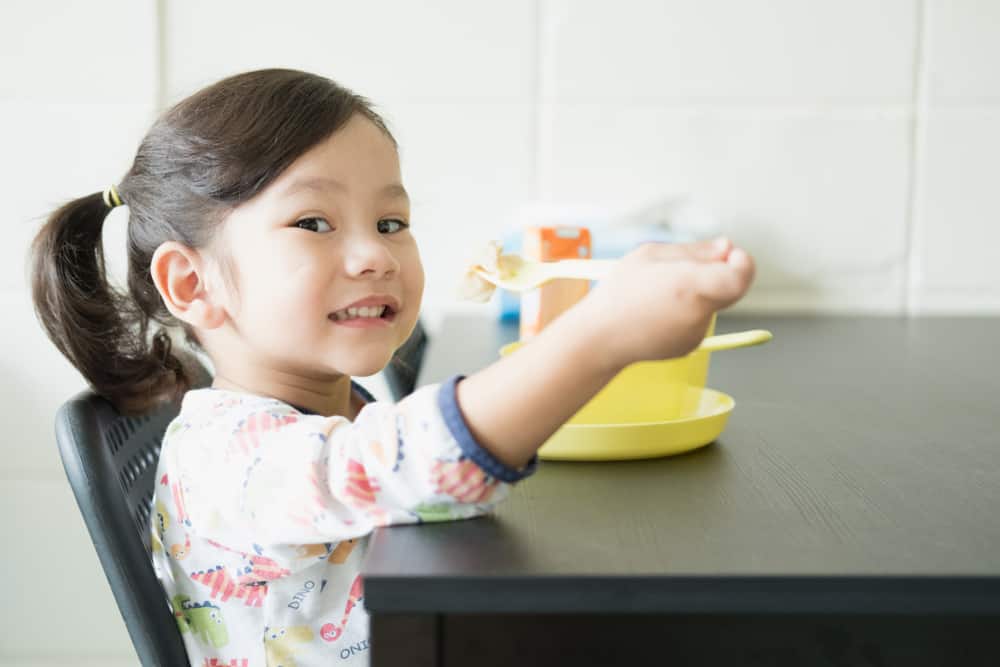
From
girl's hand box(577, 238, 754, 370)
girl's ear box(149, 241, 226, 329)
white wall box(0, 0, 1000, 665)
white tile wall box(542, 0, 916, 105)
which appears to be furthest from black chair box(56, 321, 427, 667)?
white tile wall box(542, 0, 916, 105)

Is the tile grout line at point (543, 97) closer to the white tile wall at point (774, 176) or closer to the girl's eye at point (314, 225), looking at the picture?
the white tile wall at point (774, 176)

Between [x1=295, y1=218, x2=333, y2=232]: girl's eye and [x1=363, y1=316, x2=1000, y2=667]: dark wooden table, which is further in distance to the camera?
[x1=295, y1=218, x2=333, y2=232]: girl's eye

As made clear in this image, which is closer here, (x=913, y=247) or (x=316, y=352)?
(x=316, y=352)

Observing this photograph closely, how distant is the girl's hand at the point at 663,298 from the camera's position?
1.71ft

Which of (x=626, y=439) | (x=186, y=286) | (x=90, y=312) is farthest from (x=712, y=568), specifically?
(x=90, y=312)

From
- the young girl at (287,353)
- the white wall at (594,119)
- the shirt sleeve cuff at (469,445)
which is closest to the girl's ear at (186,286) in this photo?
the young girl at (287,353)

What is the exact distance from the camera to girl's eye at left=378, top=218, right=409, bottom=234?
851mm

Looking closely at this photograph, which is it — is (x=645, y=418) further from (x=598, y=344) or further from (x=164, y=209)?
(x=164, y=209)

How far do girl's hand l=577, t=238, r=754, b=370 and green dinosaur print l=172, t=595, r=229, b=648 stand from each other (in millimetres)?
409

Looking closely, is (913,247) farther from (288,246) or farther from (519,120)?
(288,246)

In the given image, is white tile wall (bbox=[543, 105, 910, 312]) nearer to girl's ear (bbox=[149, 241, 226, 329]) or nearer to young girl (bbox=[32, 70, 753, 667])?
young girl (bbox=[32, 70, 753, 667])

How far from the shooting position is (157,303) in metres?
0.96

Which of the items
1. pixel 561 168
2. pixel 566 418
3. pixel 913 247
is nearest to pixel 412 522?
pixel 566 418

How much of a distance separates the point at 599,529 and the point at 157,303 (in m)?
0.55
